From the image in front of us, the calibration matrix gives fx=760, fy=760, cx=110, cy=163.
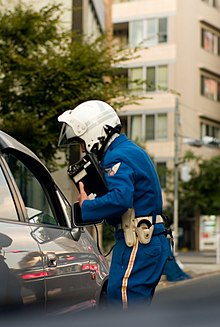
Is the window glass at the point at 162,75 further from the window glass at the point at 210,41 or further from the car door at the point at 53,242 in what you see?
the car door at the point at 53,242

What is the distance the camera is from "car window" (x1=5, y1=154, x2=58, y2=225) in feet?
13.4

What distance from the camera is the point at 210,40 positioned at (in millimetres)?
44750

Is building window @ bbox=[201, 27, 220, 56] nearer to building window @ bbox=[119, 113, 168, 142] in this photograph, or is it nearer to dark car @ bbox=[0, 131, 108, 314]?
building window @ bbox=[119, 113, 168, 142]

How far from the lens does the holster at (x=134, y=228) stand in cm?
366

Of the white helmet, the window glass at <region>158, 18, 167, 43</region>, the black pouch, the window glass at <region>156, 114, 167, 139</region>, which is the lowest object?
the black pouch

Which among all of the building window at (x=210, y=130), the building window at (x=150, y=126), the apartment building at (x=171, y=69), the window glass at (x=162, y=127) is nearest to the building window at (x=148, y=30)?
the apartment building at (x=171, y=69)

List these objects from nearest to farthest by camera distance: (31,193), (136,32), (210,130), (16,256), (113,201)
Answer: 1. (16,256)
2. (113,201)
3. (31,193)
4. (136,32)
5. (210,130)

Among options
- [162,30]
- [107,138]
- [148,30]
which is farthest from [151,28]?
[107,138]

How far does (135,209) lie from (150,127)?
3776 centimetres

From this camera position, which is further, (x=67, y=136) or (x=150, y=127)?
(x=150, y=127)

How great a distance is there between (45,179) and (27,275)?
1107 millimetres

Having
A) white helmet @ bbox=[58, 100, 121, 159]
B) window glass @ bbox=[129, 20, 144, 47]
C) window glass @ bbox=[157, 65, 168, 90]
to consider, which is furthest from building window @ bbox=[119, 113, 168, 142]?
white helmet @ bbox=[58, 100, 121, 159]

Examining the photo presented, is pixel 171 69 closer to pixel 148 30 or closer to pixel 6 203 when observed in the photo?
pixel 148 30

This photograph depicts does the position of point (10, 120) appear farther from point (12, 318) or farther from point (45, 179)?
point (12, 318)
